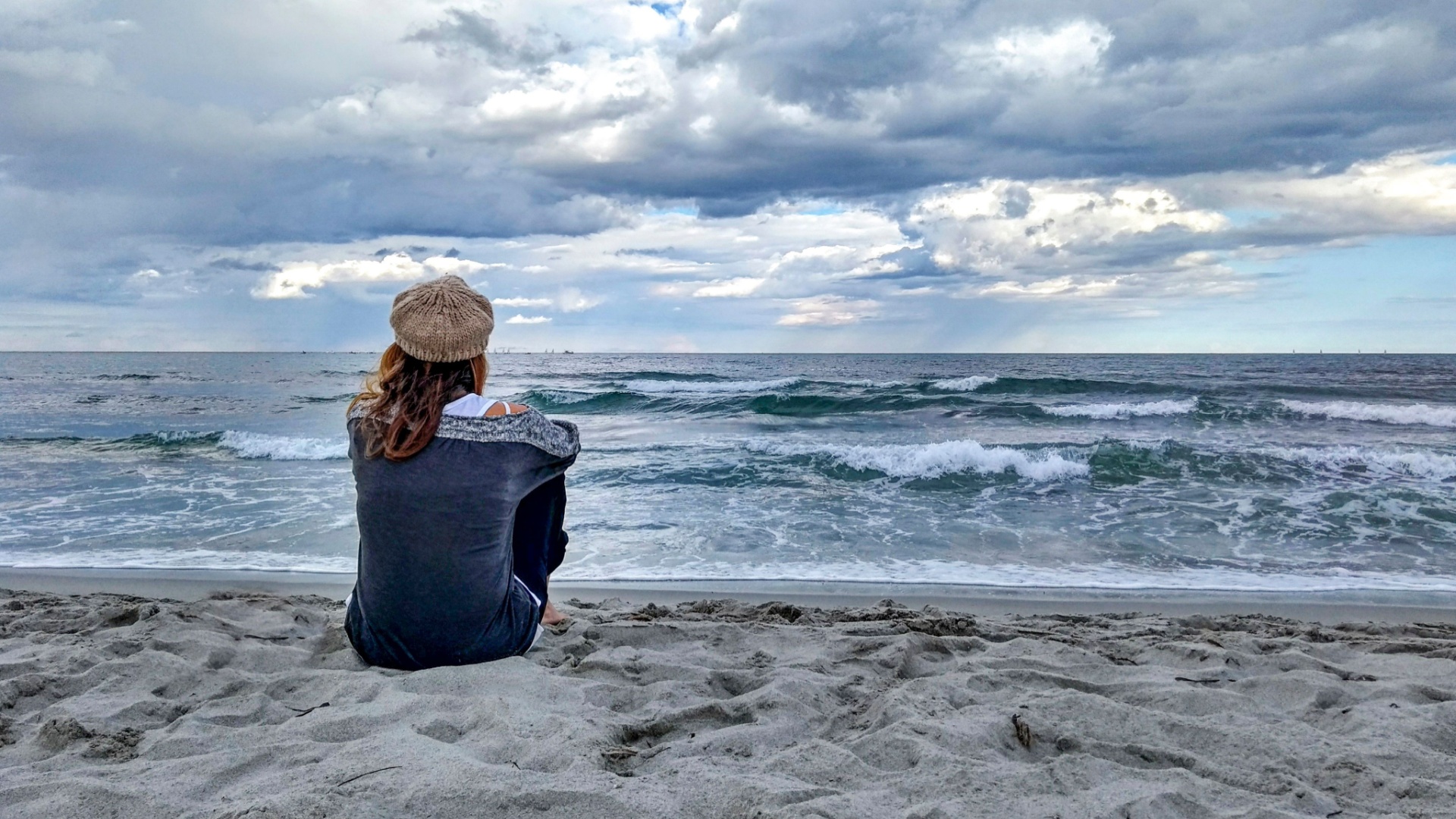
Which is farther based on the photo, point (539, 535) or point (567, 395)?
point (567, 395)

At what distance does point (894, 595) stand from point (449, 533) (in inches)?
139

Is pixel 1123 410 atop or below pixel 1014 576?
atop

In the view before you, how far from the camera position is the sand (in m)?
2.35

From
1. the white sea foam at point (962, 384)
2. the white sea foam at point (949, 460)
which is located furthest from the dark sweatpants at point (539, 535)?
the white sea foam at point (962, 384)

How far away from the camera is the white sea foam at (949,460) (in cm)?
1142

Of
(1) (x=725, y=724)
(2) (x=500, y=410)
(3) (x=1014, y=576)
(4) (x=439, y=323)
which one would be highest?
(4) (x=439, y=323)

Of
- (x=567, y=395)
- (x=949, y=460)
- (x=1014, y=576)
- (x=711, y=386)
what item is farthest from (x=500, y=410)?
(x=711, y=386)

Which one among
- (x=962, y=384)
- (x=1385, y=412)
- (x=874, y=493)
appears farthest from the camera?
(x=962, y=384)

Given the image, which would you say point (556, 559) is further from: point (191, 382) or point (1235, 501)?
point (191, 382)

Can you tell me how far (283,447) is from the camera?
14.6 m

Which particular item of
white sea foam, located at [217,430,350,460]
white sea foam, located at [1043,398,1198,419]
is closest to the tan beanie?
white sea foam, located at [217,430,350,460]

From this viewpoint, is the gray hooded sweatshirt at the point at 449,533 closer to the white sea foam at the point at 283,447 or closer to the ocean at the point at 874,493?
the ocean at the point at 874,493

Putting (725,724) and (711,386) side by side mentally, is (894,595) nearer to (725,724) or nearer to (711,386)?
(725,724)

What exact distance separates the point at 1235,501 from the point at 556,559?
8.32 m
